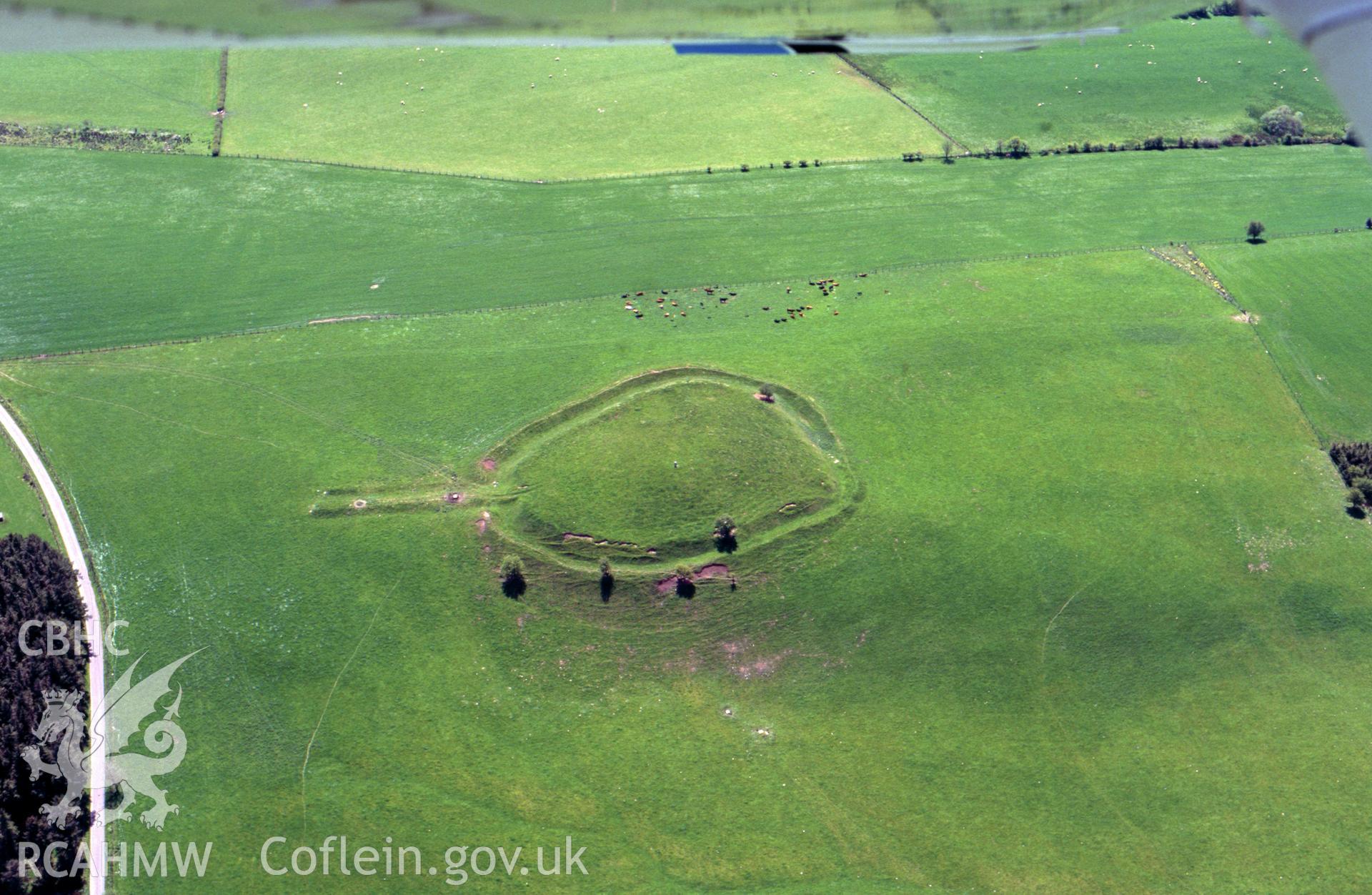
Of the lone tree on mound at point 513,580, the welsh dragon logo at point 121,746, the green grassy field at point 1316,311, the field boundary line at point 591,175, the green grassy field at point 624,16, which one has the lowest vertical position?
the welsh dragon logo at point 121,746

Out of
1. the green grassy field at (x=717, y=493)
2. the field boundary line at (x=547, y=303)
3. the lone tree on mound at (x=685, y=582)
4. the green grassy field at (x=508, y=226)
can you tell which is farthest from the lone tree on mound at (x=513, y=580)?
the field boundary line at (x=547, y=303)

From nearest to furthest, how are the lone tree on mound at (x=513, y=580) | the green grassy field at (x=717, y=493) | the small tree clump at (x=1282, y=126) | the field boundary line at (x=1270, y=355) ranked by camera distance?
1. the green grassy field at (x=717, y=493)
2. the lone tree on mound at (x=513, y=580)
3. the field boundary line at (x=1270, y=355)
4. the small tree clump at (x=1282, y=126)

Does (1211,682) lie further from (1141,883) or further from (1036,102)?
(1036,102)

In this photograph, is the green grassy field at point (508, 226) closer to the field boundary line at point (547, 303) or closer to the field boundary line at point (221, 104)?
the field boundary line at point (547, 303)

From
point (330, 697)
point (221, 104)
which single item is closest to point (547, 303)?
point (330, 697)

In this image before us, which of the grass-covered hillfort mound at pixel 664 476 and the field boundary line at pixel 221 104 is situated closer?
the grass-covered hillfort mound at pixel 664 476

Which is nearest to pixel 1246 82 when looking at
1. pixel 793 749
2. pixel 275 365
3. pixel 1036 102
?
pixel 1036 102

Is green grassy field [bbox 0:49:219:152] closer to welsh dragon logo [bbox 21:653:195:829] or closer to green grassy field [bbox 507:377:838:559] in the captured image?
green grassy field [bbox 507:377:838:559]
